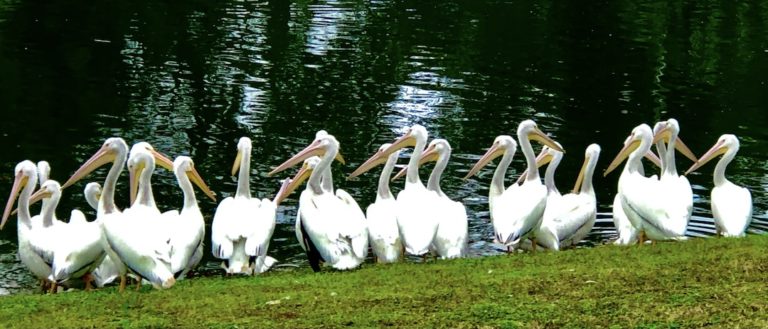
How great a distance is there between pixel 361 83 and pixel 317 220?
10.2 metres

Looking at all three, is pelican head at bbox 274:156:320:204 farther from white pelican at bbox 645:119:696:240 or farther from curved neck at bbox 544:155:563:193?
white pelican at bbox 645:119:696:240

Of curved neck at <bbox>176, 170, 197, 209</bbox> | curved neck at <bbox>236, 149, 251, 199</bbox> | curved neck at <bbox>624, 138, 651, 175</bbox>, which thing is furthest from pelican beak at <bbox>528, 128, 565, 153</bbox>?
curved neck at <bbox>176, 170, 197, 209</bbox>

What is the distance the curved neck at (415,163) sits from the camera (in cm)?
1147

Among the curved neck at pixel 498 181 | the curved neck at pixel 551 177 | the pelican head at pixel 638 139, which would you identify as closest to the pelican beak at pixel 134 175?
the curved neck at pixel 498 181

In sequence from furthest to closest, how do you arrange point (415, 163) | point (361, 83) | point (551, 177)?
point (361, 83)
point (551, 177)
point (415, 163)

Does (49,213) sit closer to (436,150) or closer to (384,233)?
(384,233)

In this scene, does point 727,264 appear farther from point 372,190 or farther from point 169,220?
point 372,190

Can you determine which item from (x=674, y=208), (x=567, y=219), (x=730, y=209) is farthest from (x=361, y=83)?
(x=674, y=208)

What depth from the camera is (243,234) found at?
10.1 metres

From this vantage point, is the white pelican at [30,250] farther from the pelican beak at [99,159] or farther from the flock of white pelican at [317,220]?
the pelican beak at [99,159]

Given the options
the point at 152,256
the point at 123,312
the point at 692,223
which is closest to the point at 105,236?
the point at 152,256

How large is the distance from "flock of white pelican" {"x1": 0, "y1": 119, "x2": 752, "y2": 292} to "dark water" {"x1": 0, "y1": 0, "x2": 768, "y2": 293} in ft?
3.09

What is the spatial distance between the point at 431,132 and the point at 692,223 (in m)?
4.67

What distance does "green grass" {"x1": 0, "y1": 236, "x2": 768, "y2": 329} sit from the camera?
7.20m
